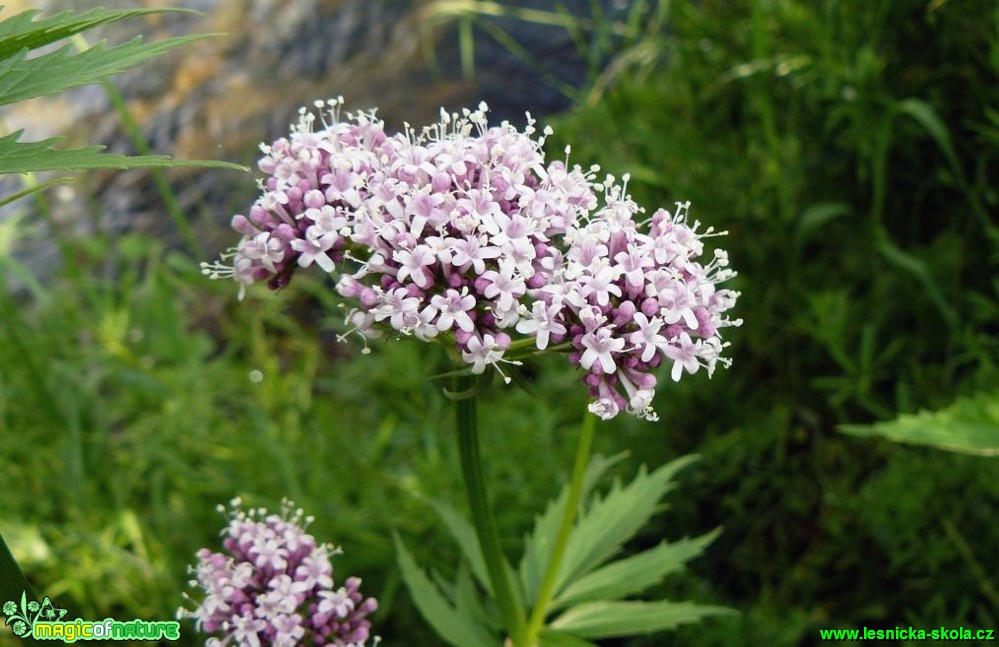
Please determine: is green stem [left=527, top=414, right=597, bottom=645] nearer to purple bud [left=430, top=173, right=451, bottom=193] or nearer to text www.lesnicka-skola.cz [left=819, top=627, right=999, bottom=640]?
purple bud [left=430, top=173, right=451, bottom=193]

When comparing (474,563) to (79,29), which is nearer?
(79,29)

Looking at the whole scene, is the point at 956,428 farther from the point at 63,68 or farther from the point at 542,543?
the point at 63,68

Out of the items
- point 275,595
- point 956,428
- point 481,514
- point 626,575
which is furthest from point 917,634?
point 275,595

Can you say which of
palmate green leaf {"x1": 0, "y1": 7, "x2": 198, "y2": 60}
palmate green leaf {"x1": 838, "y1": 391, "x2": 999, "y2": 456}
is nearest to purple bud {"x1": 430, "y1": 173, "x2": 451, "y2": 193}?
palmate green leaf {"x1": 0, "y1": 7, "x2": 198, "y2": 60}

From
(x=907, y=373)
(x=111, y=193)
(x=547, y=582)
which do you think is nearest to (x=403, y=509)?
(x=547, y=582)

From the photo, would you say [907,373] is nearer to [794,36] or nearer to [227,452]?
[794,36]
